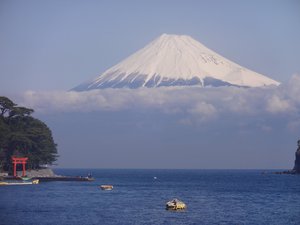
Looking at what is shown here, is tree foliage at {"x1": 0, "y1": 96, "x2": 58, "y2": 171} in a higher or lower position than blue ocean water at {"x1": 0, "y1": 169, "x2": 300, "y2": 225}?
higher

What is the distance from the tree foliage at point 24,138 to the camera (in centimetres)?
14062

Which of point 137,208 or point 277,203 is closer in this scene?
point 137,208

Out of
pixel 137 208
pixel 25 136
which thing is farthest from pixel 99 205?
pixel 25 136

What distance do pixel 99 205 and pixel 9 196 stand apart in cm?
1568

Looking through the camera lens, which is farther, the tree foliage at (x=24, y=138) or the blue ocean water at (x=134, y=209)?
the tree foliage at (x=24, y=138)

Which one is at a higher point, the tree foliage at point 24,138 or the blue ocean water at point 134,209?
the tree foliage at point 24,138

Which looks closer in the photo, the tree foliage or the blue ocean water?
the blue ocean water

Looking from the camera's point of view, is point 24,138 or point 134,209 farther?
point 24,138

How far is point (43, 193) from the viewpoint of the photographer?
4001 inches

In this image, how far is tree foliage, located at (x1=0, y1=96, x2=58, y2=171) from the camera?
141 metres

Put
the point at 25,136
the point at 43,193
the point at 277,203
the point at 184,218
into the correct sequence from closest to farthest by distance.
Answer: the point at 184,218 < the point at 277,203 < the point at 43,193 < the point at 25,136

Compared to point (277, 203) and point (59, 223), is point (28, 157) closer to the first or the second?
point (277, 203)

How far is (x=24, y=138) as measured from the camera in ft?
461

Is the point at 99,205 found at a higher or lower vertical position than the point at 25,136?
lower
